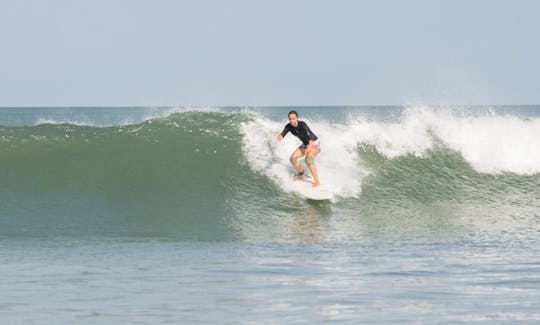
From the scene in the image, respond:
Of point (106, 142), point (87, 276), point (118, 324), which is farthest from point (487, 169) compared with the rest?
point (118, 324)

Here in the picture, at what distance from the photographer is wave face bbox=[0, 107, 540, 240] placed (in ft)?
42.7

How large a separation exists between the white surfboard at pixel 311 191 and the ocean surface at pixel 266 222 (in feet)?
0.46

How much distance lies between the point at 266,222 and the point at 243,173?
2994mm

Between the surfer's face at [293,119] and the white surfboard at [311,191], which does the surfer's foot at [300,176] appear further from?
the surfer's face at [293,119]

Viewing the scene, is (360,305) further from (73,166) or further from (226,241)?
(73,166)

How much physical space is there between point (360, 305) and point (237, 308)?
100cm

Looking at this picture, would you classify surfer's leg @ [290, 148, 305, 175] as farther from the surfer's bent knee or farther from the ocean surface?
the ocean surface

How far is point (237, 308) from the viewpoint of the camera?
24.1 ft

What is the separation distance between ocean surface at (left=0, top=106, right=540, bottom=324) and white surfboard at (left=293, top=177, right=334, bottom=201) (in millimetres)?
139

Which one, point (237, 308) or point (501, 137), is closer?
point (237, 308)

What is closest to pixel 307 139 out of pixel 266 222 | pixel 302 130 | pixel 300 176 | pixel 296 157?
pixel 302 130

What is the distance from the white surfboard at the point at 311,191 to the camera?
1442 cm

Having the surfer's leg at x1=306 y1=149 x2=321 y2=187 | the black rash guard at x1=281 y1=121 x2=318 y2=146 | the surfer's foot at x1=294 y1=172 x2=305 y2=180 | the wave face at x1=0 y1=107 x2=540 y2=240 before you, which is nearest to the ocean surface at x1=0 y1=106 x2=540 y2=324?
the wave face at x1=0 y1=107 x2=540 y2=240

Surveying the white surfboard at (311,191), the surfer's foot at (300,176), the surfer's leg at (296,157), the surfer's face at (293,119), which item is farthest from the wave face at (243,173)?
the surfer's face at (293,119)
